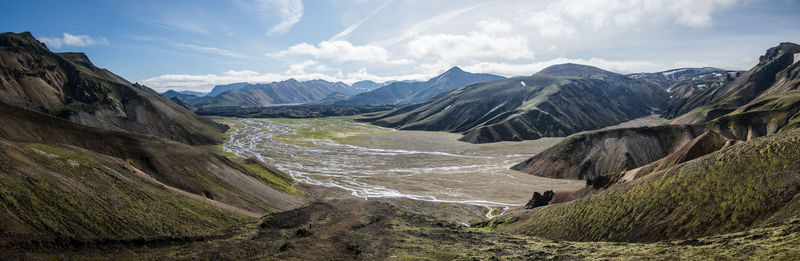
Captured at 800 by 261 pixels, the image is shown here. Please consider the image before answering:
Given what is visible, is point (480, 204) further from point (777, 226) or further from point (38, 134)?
point (38, 134)

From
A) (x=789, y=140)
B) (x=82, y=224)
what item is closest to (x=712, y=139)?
(x=789, y=140)

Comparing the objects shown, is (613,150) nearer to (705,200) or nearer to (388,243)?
(705,200)

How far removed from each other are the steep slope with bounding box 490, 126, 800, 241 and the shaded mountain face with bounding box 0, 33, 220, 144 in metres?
129

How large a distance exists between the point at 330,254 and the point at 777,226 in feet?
82.1

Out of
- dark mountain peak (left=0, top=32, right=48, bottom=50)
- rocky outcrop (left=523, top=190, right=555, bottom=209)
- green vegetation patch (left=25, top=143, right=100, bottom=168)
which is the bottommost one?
rocky outcrop (left=523, top=190, right=555, bottom=209)

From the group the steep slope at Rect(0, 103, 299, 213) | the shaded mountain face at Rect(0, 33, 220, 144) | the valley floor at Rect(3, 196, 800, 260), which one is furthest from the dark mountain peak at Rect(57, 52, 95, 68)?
the valley floor at Rect(3, 196, 800, 260)

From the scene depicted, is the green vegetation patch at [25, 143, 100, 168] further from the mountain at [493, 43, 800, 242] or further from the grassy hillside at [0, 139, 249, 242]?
the mountain at [493, 43, 800, 242]

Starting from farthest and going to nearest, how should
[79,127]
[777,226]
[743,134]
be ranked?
[743,134] < [79,127] < [777,226]

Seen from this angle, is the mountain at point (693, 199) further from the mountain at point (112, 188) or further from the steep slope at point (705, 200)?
the mountain at point (112, 188)

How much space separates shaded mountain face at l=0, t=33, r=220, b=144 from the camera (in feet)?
341

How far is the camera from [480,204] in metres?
67.3

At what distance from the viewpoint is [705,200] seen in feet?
79.5

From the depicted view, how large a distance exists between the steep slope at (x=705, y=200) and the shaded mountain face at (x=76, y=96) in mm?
128904

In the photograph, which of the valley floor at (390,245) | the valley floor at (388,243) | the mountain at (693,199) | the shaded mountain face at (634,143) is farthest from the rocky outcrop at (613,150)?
the valley floor at (390,245)
